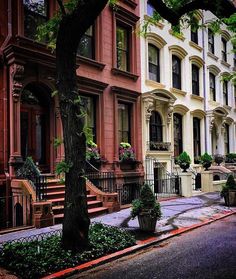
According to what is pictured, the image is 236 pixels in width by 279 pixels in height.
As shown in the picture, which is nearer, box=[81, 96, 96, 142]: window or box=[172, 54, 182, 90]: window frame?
box=[81, 96, 96, 142]: window

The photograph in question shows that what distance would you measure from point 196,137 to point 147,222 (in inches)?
581

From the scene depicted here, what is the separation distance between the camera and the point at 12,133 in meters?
11.5

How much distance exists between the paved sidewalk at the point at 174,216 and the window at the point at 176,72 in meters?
7.42

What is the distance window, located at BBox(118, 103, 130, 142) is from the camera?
54.3 feet

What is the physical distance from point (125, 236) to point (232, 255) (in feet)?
7.83

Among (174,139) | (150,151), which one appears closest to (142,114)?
(150,151)

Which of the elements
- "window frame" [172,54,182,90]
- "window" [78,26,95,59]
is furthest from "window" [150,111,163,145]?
"window" [78,26,95,59]

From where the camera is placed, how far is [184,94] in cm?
2102

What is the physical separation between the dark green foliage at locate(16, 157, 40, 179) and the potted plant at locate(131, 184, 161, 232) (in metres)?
3.49

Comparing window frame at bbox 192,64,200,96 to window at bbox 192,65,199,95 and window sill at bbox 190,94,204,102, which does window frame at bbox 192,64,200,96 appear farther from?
window sill at bbox 190,94,204,102

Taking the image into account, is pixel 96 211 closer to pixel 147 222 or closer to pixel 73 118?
pixel 147 222

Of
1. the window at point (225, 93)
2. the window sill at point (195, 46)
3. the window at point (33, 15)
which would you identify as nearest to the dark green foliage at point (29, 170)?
the window at point (33, 15)

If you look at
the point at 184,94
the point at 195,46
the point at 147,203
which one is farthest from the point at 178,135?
the point at 147,203

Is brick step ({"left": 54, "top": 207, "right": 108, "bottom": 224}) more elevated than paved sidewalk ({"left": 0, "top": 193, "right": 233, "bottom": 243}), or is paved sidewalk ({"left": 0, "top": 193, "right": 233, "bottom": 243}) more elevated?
brick step ({"left": 54, "top": 207, "right": 108, "bottom": 224})
